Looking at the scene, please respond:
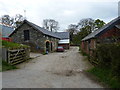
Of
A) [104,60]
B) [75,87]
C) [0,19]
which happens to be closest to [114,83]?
[75,87]

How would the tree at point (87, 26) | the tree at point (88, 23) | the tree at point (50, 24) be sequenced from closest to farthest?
the tree at point (87, 26) → the tree at point (88, 23) → the tree at point (50, 24)

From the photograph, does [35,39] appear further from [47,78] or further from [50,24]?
[50,24]

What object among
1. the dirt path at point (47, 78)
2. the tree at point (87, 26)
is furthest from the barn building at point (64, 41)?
the dirt path at point (47, 78)

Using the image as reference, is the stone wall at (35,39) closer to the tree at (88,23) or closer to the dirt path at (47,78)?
the dirt path at (47,78)

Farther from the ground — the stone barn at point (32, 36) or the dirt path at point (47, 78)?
the stone barn at point (32, 36)

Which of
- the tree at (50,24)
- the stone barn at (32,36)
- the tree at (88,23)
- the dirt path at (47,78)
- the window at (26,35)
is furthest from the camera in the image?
the tree at (50,24)

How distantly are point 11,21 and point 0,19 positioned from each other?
12.8ft

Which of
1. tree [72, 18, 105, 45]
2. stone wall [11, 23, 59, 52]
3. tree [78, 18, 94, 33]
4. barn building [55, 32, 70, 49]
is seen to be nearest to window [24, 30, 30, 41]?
stone wall [11, 23, 59, 52]

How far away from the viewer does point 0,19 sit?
41406 mm

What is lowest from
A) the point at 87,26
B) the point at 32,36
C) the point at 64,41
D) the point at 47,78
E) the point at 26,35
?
the point at 47,78

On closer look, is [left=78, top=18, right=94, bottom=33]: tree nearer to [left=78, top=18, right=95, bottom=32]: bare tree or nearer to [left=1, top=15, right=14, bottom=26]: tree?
[left=78, top=18, right=95, bottom=32]: bare tree

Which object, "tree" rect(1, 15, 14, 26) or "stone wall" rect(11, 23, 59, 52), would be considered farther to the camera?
"tree" rect(1, 15, 14, 26)

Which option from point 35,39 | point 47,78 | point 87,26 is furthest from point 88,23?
point 47,78

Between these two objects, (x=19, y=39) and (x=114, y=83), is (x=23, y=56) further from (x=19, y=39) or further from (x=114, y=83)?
(x=19, y=39)
